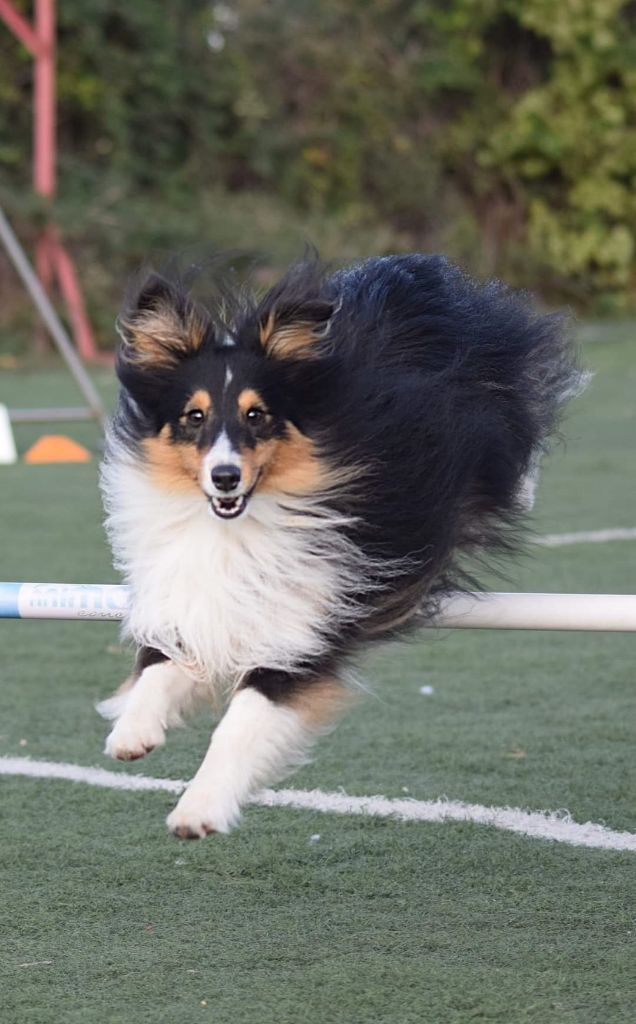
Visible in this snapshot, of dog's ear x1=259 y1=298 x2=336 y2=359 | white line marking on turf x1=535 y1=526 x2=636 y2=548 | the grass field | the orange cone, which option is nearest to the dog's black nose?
dog's ear x1=259 y1=298 x2=336 y2=359

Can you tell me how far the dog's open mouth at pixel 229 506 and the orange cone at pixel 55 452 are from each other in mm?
8299

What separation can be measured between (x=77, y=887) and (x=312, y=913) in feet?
1.84

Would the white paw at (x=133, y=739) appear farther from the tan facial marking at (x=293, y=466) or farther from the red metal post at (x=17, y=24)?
the red metal post at (x=17, y=24)

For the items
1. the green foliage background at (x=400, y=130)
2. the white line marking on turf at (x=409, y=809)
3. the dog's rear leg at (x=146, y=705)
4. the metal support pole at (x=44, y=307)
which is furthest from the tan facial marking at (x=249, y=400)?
the green foliage background at (x=400, y=130)

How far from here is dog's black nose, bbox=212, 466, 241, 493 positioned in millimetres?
3344

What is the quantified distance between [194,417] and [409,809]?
1.32 metres

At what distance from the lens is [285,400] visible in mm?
3561

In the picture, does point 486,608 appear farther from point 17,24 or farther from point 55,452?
point 17,24

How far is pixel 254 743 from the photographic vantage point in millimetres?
3373

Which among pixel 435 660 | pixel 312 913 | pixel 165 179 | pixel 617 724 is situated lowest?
pixel 165 179

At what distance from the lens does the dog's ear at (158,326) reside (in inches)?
141

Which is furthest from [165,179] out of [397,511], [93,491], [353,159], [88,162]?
[397,511]

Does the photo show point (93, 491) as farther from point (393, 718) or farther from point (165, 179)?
point (165, 179)

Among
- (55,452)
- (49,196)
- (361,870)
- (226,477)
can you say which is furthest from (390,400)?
(49,196)
